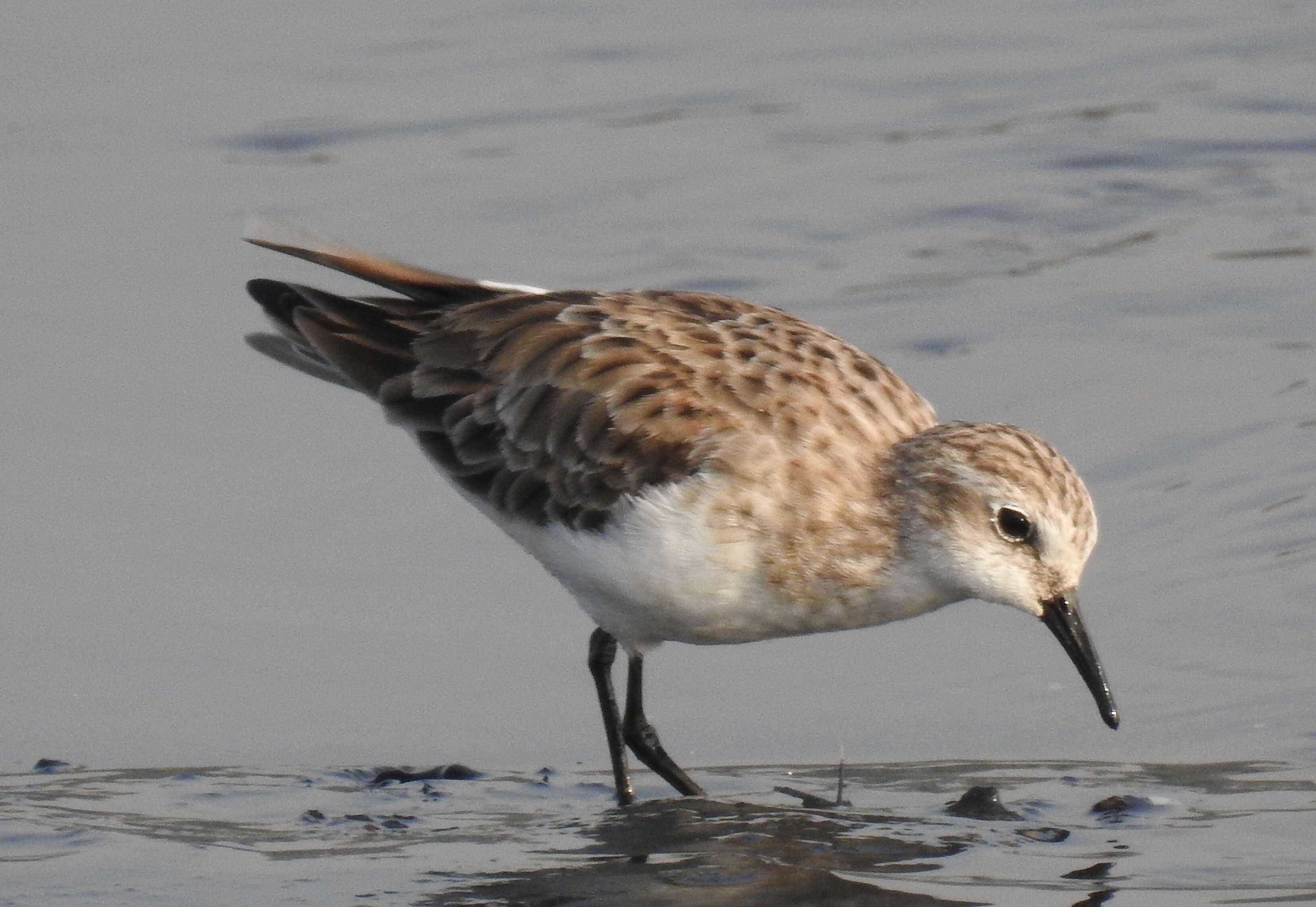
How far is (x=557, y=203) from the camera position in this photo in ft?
37.9

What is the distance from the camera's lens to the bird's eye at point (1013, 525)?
6180 millimetres

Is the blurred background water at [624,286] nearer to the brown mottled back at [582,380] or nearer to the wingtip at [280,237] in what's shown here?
the brown mottled back at [582,380]

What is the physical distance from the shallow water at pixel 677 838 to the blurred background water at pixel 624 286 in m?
0.16

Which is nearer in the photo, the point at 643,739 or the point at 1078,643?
the point at 1078,643

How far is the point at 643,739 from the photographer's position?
672 cm

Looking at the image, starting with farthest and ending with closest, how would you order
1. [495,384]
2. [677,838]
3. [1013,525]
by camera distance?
[495,384], [1013,525], [677,838]

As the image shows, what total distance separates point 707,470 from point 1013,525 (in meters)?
0.88

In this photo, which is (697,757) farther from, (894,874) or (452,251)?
(452,251)

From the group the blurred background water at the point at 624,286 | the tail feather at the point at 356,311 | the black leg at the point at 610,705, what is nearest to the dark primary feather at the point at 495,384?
the tail feather at the point at 356,311

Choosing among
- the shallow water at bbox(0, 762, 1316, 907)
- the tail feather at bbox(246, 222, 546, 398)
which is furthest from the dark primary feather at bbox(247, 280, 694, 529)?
the shallow water at bbox(0, 762, 1316, 907)

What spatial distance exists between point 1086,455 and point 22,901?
15.5 ft

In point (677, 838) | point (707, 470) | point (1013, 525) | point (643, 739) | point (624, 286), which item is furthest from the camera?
point (624, 286)

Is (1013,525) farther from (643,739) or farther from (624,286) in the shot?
(624,286)

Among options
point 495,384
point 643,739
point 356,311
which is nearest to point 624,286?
point 356,311
